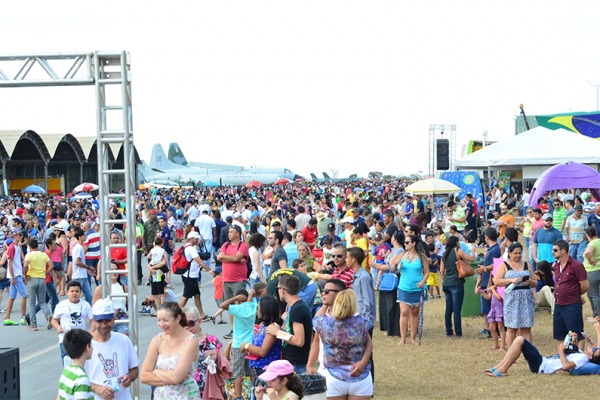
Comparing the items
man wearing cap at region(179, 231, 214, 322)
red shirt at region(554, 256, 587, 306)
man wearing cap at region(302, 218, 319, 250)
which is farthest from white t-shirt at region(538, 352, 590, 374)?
man wearing cap at region(302, 218, 319, 250)

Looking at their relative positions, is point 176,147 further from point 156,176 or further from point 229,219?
point 229,219

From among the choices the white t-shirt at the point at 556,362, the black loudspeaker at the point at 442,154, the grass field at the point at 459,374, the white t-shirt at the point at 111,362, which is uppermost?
the black loudspeaker at the point at 442,154

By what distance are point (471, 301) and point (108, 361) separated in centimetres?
953

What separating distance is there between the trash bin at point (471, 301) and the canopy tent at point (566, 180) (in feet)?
29.4

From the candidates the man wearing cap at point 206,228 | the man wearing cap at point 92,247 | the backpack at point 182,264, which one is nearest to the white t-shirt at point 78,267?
the backpack at point 182,264

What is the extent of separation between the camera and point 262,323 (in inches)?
317

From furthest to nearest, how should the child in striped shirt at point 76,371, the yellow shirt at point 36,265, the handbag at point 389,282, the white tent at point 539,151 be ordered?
1. the white tent at point 539,151
2. the yellow shirt at point 36,265
3. the handbag at point 389,282
4. the child in striped shirt at point 76,371

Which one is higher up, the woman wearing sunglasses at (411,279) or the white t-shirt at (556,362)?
the woman wearing sunglasses at (411,279)

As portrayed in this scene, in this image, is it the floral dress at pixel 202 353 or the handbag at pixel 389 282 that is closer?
the floral dress at pixel 202 353

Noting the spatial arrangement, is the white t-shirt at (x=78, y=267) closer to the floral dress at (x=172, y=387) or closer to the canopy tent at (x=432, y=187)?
the floral dress at (x=172, y=387)

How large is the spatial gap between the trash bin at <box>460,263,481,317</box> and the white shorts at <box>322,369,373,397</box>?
8.34m

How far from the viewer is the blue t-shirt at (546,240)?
608 inches

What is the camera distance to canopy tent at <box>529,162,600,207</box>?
77.8ft

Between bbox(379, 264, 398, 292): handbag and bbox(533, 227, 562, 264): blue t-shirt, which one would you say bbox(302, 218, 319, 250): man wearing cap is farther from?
bbox(379, 264, 398, 292): handbag
